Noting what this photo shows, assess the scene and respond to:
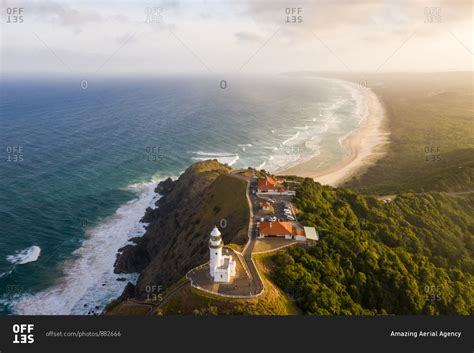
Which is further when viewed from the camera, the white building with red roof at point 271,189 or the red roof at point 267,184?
the red roof at point 267,184

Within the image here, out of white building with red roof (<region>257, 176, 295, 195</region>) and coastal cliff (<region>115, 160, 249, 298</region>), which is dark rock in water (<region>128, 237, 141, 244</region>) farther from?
white building with red roof (<region>257, 176, 295, 195</region>)

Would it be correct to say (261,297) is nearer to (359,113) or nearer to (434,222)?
(434,222)

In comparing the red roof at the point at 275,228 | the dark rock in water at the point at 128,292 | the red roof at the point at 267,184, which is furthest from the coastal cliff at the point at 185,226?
the red roof at the point at 267,184

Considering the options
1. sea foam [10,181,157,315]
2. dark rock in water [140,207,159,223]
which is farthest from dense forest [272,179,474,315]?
dark rock in water [140,207,159,223]

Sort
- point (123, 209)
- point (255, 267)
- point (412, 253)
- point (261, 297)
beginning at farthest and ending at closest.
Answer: point (123, 209)
point (412, 253)
point (255, 267)
point (261, 297)

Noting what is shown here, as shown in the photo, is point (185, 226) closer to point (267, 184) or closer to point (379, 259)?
point (267, 184)

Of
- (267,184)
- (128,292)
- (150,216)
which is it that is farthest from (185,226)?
(150,216)

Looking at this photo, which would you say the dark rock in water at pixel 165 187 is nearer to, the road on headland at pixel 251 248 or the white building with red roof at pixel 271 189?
the road on headland at pixel 251 248

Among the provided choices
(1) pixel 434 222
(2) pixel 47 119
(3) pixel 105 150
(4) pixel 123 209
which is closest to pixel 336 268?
(1) pixel 434 222
